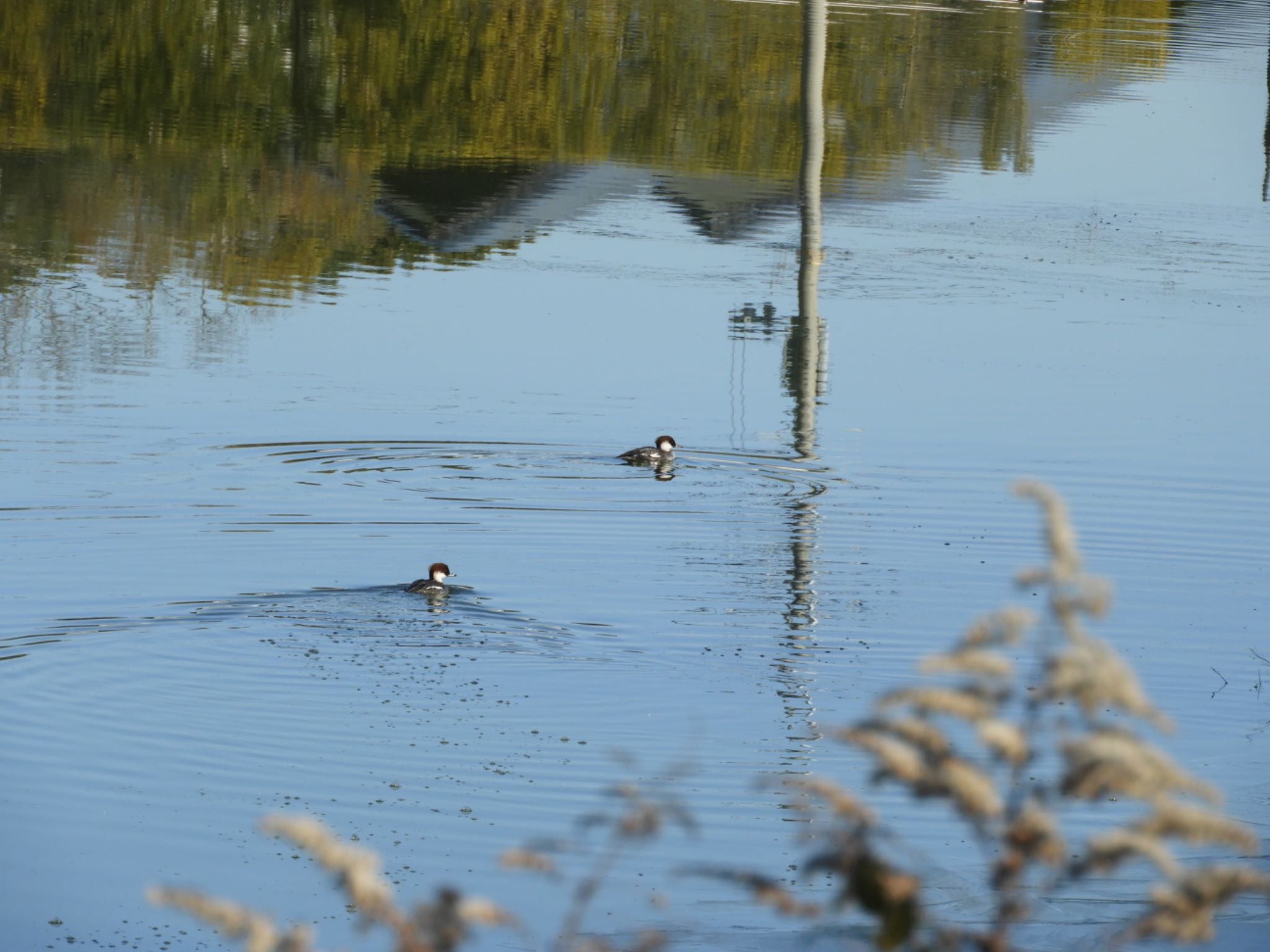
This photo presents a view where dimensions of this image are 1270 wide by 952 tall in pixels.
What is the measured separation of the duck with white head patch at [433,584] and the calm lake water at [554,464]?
0.24 metres

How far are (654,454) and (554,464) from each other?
2.62ft

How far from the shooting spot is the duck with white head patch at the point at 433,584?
1196 centimetres

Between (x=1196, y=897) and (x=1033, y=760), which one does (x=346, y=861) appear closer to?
(x=1033, y=760)

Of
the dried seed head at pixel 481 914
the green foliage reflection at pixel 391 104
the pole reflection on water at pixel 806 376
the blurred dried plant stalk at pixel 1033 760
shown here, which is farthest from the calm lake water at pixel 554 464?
the blurred dried plant stalk at pixel 1033 760

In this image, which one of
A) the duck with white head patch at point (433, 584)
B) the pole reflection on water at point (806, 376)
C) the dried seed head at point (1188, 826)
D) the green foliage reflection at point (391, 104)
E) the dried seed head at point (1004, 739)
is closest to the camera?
the dried seed head at point (1188, 826)

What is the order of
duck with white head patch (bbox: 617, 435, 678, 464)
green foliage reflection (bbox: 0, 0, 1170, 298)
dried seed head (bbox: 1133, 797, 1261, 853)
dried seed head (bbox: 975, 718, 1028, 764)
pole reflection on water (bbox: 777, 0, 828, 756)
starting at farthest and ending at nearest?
green foliage reflection (bbox: 0, 0, 1170, 298), duck with white head patch (bbox: 617, 435, 678, 464), pole reflection on water (bbox: 777, 0, 828, 756), dried seed head (bbox: 975, 718, 1028, 764), dried seed head (bbox: 1133, 797, 1261, 853)

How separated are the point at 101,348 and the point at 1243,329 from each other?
12185 millimetres

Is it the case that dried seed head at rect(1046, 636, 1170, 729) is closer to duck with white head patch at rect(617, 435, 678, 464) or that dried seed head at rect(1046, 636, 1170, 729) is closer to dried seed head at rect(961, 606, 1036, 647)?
dried seed head at rect(961, 606, 1036, 647)

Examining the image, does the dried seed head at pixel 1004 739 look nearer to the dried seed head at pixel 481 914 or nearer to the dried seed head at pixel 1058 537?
the dried seed head at pixel 1058 537

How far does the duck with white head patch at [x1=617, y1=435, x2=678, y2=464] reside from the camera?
15.3 m

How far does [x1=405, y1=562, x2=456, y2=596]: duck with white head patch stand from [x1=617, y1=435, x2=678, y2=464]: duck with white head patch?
10.7 ft

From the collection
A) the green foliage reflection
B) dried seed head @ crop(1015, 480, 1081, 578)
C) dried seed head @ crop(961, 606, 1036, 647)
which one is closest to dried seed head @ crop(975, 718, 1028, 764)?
dried seed head @ crop(961, 606, 1036, 647)

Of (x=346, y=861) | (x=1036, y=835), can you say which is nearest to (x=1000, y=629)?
(x=1036, y=835)

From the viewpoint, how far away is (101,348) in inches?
750
